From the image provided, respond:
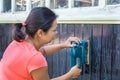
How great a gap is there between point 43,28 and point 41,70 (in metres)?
0.29

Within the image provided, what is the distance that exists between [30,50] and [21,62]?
102 millimetres

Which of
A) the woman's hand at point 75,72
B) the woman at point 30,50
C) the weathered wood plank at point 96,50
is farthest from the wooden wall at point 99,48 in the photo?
the woman at point 30,50

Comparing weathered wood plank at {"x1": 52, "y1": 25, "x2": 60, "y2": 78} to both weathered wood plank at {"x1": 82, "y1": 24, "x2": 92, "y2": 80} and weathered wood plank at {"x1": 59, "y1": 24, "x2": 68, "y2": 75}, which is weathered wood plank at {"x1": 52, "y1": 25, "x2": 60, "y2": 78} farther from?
weathered wood plank at {"x1": 82, "y1": 24, "x2": 92, "y2": 80}

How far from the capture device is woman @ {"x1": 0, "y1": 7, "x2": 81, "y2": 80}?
237cm

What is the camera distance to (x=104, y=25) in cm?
345

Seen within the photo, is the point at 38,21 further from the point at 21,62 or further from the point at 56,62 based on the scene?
the point at 56,62

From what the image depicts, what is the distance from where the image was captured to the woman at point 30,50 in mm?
2373

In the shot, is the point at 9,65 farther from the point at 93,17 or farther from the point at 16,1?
the point at 16,1

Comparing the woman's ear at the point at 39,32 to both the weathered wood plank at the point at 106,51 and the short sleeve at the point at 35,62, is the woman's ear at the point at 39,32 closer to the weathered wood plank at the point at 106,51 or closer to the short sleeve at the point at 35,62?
the short sleeve at the point at 35,62

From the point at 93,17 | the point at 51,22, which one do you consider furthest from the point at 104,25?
the point at 51,22

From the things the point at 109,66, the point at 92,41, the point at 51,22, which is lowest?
the point at 109,66

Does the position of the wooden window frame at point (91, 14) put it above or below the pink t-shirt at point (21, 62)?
above

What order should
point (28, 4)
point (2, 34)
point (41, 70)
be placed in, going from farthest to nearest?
point (2, 34) < point (28, 4) < point (41, 70)

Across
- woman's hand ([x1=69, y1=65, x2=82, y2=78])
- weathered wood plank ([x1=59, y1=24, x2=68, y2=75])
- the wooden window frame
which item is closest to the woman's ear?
woman's hand ([x1=69, y1=65, x2=82, y2=78])
